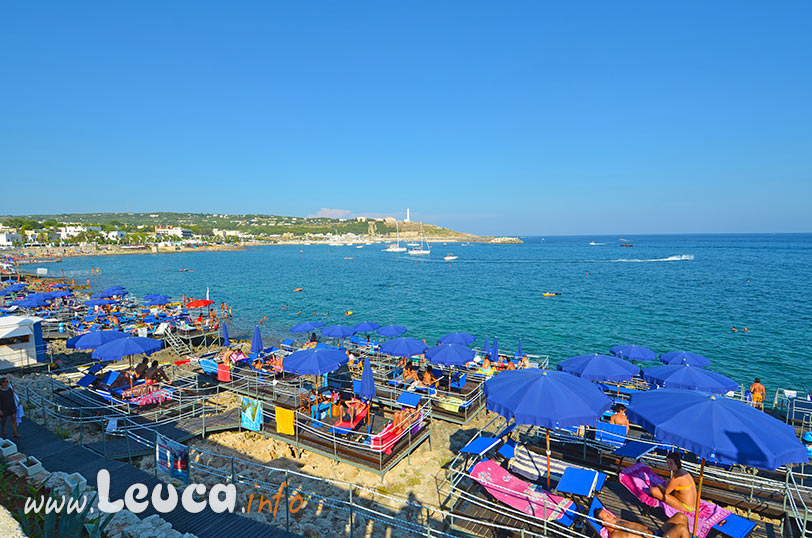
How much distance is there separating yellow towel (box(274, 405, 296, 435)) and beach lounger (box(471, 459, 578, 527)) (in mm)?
5828

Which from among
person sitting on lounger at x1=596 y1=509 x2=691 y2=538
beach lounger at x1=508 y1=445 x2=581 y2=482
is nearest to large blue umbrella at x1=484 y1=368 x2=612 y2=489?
beach lounger at x1=508 y1=445 x2=581 y2=482

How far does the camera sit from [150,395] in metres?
13.2

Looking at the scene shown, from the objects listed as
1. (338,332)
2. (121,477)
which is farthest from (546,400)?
(338,332)

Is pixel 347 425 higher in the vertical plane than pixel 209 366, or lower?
higher

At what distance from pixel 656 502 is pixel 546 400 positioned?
8.45ft

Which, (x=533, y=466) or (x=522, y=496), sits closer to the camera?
(x=522, y=496)

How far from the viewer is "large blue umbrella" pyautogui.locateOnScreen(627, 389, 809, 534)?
554 centimetres

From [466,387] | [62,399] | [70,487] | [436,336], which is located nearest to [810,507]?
[466,387]

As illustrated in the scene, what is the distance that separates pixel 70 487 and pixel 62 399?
875 centimetres

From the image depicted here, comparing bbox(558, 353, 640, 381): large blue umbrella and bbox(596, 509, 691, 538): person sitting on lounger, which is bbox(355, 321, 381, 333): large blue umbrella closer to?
bbox(558, 353, 640, 381): large blue umbrella

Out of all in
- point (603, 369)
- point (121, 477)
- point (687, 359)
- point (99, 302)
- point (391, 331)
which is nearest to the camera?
point (121, 477)

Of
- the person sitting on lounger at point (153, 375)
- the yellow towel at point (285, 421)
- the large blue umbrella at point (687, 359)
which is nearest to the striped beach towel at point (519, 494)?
the yellow towel at point (285, 421)

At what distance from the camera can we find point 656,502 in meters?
7.02

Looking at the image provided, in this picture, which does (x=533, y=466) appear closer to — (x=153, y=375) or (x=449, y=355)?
(x=449, y=355)
